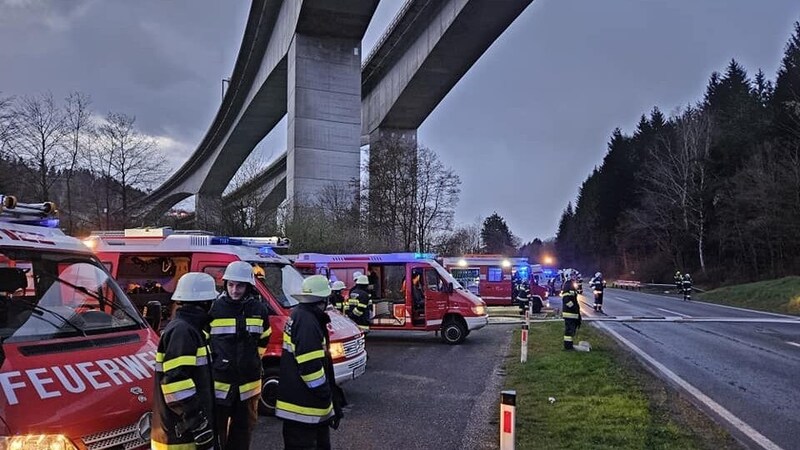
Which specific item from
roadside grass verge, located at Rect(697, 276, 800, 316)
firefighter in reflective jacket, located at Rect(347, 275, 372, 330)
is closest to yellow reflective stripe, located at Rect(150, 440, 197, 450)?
firefighter in reflective jacket, located at Rect(347, 275, 372, 330)

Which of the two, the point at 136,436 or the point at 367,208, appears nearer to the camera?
the point at 136,436

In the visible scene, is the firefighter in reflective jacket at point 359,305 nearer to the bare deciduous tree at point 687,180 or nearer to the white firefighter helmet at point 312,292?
the white firefighter helmet at point 312,292

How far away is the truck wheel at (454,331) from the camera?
15.0 meters

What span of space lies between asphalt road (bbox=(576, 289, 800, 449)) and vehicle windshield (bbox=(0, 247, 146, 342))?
6264 millimetres

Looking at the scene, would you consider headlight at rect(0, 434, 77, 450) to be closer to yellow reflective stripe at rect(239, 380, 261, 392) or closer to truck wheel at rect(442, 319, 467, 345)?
yellow reflective stripe at rect(239, 380, 261, 392)

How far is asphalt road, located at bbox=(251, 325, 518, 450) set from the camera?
260 inches

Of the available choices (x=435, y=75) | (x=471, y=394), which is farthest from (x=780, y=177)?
(x=471, y=394)

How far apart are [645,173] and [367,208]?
128ft

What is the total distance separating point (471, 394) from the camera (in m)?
Answer: 8.94

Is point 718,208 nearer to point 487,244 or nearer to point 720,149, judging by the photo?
point 720,149

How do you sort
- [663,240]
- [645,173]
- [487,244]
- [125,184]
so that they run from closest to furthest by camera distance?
1. [125,184]
2. [663,240]
3. [645,173]
4. [487,244]

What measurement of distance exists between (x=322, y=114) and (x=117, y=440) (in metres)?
33.7

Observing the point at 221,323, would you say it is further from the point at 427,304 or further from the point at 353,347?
the point at 427,304

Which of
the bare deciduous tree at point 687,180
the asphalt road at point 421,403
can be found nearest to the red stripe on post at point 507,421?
the asphalt road at point 421,403
